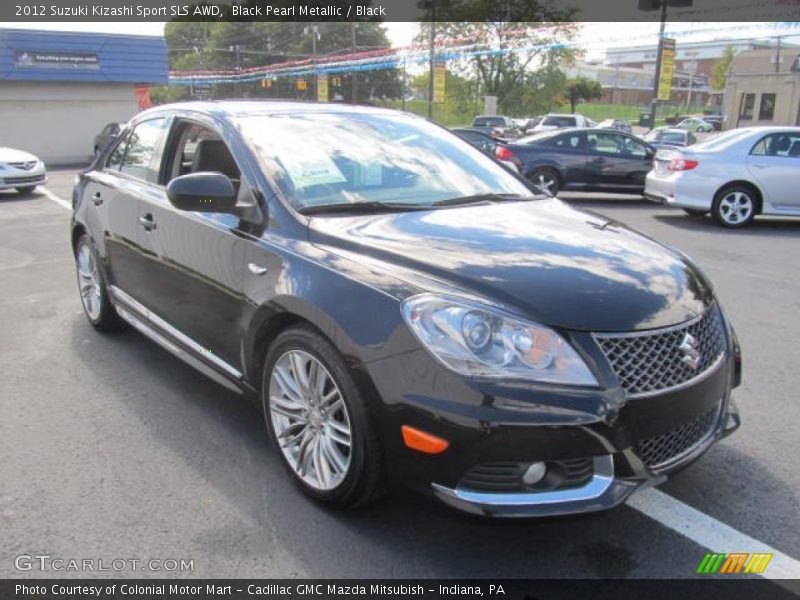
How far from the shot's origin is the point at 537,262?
276cm

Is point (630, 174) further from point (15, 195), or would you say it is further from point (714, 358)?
point (15, 195)

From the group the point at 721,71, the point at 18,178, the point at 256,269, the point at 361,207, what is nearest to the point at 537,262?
the point at 361,207

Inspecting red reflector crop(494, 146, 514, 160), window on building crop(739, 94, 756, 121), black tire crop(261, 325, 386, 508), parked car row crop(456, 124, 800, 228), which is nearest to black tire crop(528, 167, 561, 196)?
red reflector crop(494, 146, 514, 160)

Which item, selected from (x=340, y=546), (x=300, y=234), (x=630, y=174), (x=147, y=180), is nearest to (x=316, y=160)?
(x=300, y=234)

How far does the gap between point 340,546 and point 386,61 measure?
33652 mm

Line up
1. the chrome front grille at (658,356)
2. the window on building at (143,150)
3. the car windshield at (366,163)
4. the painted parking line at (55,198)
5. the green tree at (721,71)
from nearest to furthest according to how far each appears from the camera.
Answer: the chrome front grille at (658,356), the car windshield at (366,163), the window on building at (143,150), the painted parking line at (55,198), the green tree at (721,71)

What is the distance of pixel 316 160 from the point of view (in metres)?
3.50

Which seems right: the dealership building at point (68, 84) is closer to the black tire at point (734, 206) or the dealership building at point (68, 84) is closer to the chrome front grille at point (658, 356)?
the black tire at point (734, 206)

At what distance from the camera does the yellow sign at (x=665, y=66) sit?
23.8 meters

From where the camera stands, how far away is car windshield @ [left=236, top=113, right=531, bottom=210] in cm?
338

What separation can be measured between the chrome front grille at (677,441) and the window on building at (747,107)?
49.2 meters

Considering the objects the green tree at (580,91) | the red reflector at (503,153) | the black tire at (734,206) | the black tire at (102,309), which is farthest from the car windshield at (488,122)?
the green tree at (580,91)

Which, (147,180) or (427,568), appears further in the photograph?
(147,180)

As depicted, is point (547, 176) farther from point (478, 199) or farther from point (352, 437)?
point (352, 437)
